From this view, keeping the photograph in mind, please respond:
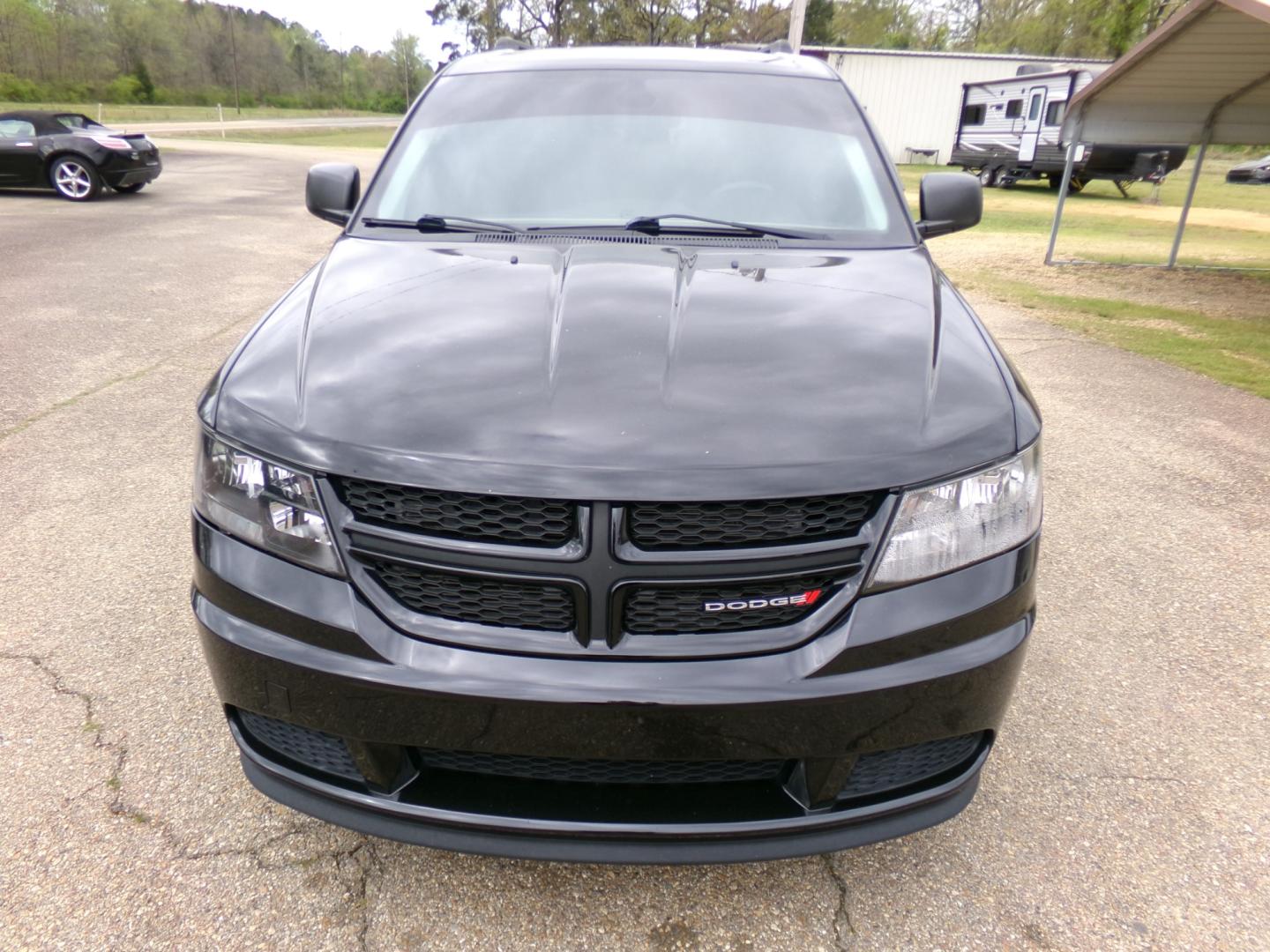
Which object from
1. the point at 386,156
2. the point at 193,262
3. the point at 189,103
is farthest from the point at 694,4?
the point at 189,103

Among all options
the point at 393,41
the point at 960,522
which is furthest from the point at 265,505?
the point at 393,41

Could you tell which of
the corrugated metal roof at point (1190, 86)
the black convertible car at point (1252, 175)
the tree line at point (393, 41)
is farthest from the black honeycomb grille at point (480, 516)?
the black convertible car at point (1252, 175)

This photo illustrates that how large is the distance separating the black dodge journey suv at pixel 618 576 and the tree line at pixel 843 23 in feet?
88.2

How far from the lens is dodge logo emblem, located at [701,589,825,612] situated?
1619 mm

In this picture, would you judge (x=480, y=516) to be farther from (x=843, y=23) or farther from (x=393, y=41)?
(x=393, y=41)

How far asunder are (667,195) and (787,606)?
1612mm

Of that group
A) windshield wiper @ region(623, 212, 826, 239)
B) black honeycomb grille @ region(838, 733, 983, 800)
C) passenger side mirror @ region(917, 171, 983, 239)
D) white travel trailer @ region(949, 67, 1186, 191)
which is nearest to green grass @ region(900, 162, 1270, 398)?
white travel trailer @ region(949, 67, 1186, 191)

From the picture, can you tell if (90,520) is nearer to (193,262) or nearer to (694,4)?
(193,262)

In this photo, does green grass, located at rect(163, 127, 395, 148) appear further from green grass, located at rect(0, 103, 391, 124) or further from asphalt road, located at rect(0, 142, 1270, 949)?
asphalt road, located at rect(0, 142, 1270, 949)

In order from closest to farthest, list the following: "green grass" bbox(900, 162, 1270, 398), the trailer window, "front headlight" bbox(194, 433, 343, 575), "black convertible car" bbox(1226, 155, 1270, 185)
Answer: "front headlight" bbox(194, 433, 343, 575), "green grass" bbox(900, 162, 1270, 398), "black convertible car" bbox(1226, 155, 1270, 185), the trailer window

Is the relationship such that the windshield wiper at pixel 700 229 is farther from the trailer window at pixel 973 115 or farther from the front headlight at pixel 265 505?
the trailer window at pixel 973 115

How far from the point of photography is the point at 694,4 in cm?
4009

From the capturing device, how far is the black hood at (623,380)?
1.60m

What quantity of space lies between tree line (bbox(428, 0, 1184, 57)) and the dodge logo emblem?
27.3m
